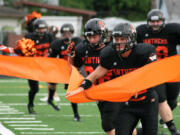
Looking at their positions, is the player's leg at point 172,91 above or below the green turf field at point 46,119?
above

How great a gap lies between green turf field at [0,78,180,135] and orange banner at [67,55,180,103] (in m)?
2.36

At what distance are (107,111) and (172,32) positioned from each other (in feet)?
6.55

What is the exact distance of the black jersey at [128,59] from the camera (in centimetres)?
575

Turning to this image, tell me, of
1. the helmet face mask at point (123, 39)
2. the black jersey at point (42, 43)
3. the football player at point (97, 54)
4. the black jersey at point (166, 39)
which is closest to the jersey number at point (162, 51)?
the black jersey at point (166, 39)

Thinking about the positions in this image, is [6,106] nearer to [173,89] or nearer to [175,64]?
[173,89]

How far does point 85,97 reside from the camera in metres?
5.84

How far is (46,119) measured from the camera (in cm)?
940

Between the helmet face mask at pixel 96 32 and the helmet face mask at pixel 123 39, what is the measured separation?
71 centimetres

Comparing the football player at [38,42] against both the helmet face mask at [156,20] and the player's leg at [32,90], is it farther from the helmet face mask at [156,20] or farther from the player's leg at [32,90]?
the helmet face mask at [156,20]

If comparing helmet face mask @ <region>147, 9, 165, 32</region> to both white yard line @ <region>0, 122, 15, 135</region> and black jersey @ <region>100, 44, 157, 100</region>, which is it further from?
white yard line @ <region>0, 122, 15, 135</region>

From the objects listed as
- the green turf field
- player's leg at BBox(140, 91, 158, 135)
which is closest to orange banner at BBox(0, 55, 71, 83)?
the green turf field

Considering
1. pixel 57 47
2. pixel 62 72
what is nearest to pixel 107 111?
pixel 62 72

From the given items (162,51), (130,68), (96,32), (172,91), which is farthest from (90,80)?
(172,91)

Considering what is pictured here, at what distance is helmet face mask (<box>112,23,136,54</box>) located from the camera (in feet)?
18.5
